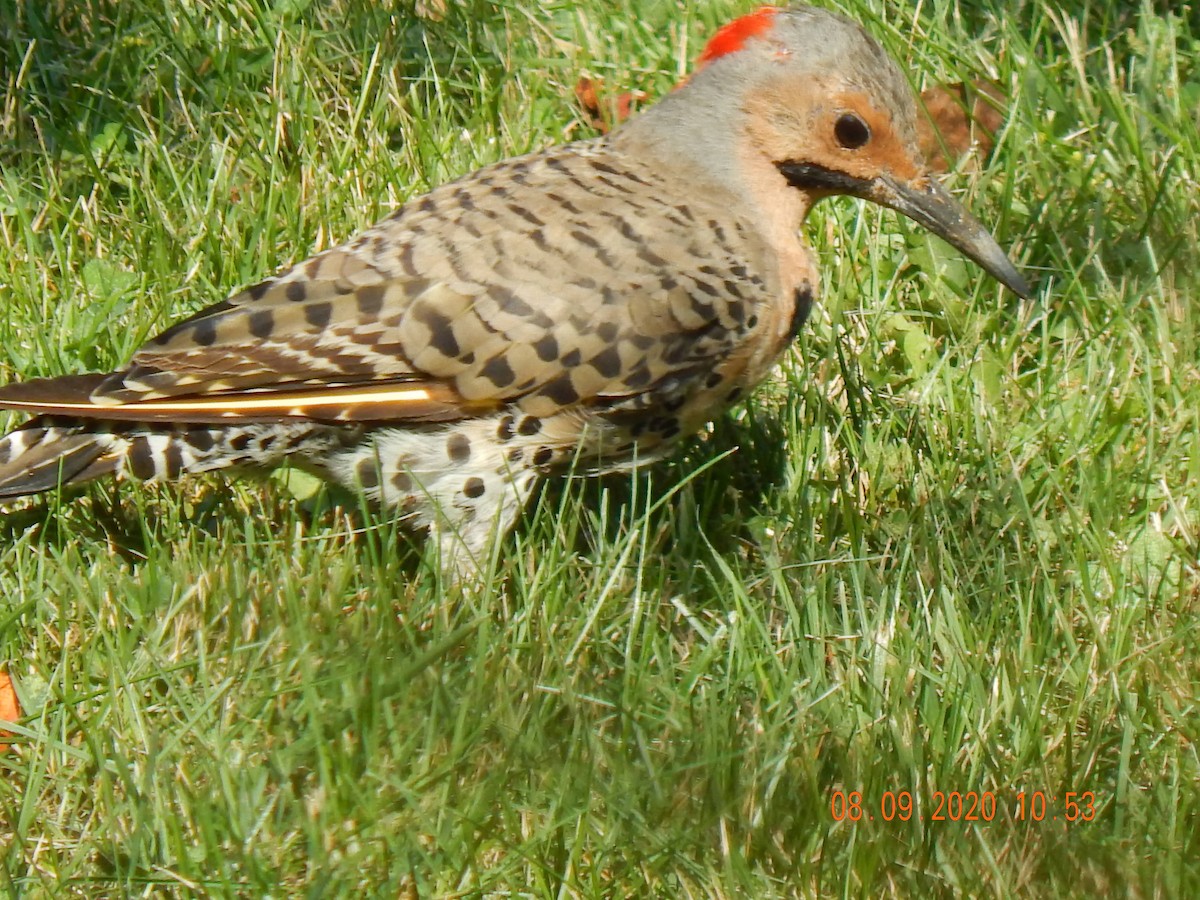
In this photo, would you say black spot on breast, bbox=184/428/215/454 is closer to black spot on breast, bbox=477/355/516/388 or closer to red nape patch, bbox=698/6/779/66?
black spot on breast, bbox=477/355/516/388

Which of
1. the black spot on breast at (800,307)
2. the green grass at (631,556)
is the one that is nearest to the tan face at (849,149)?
the black spot on breast at (800,307)

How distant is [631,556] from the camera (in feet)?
13.0

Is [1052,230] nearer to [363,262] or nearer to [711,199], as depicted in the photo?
[711,199]

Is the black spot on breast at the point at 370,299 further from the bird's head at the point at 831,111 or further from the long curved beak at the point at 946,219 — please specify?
the long curved beak at the point at 946,219

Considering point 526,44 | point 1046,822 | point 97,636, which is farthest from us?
point 526,44

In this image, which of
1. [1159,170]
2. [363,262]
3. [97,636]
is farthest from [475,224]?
[1159,170]

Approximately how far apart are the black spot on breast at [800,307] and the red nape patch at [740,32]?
623 millimetres

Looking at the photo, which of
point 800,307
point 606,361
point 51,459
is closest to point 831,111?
point 800,307

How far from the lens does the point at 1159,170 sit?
5043 mm

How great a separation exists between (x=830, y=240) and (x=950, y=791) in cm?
234

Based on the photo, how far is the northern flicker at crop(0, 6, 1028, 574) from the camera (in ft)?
12.2
